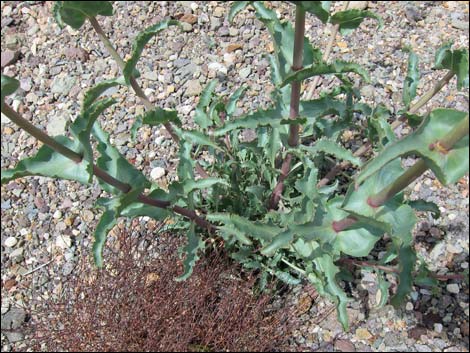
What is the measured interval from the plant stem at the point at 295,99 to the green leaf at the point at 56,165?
2.14 ft

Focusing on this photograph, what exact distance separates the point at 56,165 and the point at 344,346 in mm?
1411

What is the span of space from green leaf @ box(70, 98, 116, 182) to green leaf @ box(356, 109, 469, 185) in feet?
2.36

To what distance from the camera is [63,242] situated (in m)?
2.66

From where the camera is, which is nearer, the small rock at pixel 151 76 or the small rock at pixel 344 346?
the small rock at pixel 344 346

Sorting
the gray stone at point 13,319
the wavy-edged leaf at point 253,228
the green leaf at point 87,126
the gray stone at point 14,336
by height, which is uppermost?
the green leaf at point 87,126

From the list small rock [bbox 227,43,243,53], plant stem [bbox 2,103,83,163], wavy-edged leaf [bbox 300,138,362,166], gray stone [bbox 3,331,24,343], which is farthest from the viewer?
small rock [bbox 227,43,243,53]

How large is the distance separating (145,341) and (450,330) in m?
1.23

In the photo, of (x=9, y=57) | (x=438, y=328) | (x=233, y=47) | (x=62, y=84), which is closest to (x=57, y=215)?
(x=62, y=84)

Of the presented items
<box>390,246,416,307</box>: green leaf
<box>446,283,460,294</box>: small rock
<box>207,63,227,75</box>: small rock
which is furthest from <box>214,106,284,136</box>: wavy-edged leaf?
<box>207,63,227,75</box>: small rock

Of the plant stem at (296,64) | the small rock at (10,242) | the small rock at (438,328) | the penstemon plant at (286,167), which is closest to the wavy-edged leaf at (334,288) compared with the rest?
the penstemon plant at (286,167)

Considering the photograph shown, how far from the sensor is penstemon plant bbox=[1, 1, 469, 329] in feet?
4.62

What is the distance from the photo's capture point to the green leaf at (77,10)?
1.41 meters

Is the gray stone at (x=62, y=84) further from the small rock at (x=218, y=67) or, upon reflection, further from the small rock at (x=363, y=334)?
the small rock at (x=363, y=334)

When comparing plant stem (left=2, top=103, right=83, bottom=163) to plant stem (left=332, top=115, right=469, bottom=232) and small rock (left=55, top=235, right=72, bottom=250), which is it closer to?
plant stem (left=332, top=115, right=469, bottom=232)
